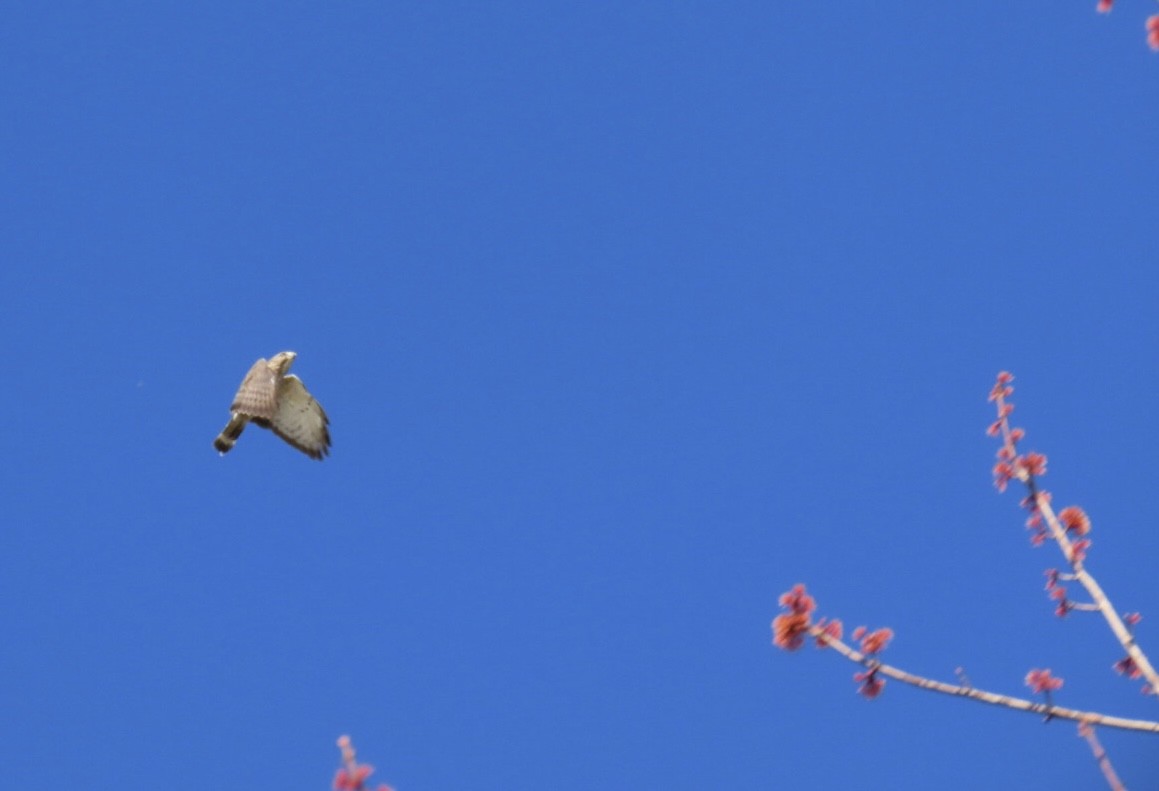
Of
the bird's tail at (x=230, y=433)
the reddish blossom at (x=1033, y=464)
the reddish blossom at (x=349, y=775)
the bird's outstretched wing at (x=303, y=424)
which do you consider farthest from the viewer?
the bird's outstretched wing at (x=303, y=424)

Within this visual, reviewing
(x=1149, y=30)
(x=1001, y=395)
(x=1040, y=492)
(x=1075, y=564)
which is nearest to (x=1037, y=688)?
(x=1075, y=564)

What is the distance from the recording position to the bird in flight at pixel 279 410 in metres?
17.8

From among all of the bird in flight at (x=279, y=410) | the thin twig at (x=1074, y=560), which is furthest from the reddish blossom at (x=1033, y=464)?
the bird in flight at (x=279, y=410)

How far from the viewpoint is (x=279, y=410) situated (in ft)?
61.8

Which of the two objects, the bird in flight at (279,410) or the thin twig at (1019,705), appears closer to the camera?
the thin twig at (1019,705)

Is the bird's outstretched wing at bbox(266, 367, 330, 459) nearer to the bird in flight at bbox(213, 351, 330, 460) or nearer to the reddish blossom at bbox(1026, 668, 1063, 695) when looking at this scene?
the bird in flight at bbox(213, 351, 330, 460)

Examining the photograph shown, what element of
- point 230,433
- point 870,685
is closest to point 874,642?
point 870,685

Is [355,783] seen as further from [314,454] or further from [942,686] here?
[314,454]

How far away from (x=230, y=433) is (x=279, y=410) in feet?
4.11

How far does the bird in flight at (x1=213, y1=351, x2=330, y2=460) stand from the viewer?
1775 centimetres

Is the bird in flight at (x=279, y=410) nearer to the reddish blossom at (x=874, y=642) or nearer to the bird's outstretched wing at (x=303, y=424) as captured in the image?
the bird's outstretched wing at (x=303, y=424)

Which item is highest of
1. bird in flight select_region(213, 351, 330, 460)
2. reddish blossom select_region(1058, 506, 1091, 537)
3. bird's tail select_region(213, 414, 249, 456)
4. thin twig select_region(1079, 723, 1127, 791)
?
bird in flight select_region(213, 351, 330, 460)

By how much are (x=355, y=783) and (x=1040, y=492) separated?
396cm

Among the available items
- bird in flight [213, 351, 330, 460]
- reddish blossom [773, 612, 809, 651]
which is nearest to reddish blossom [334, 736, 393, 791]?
reddish blossom [773, 612, 809, 651]
